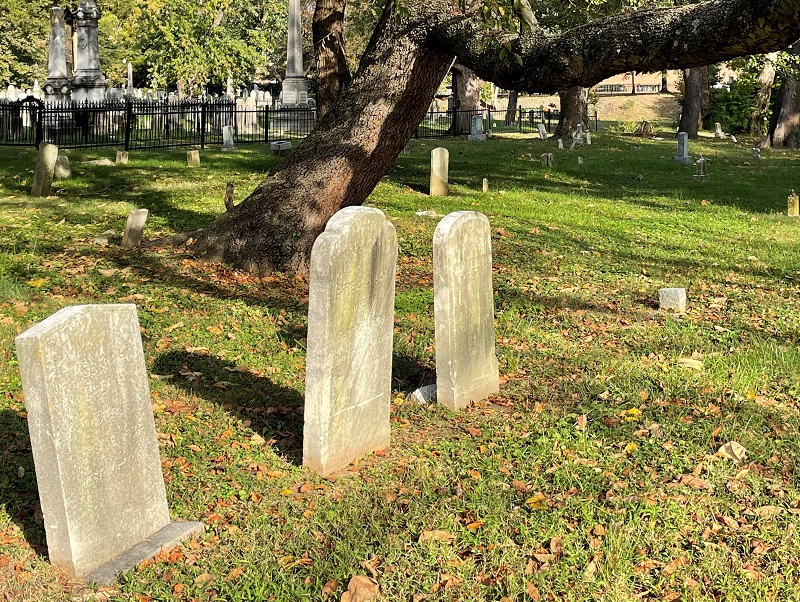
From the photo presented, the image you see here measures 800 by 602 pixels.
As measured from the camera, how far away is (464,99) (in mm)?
37219

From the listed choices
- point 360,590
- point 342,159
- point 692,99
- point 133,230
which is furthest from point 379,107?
point 692,99

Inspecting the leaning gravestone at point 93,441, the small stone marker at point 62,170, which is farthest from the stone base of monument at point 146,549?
the small stone marker at point 62,170

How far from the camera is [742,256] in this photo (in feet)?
41.0

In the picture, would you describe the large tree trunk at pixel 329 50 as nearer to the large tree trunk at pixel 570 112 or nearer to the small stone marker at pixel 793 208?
the small stone marker at pixel 793 208

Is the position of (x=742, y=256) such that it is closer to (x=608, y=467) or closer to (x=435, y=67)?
(x=435, y=67)

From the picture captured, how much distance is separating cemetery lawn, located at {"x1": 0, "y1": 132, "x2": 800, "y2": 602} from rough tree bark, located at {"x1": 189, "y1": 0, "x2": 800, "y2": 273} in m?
0.61

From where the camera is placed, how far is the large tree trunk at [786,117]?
33.9 m

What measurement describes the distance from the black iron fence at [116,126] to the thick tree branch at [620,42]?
1477cm

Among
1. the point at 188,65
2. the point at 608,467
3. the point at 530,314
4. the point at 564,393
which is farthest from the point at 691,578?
the point at 188,65

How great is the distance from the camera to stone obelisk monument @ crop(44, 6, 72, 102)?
102ft

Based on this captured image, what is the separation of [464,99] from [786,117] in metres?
12.5

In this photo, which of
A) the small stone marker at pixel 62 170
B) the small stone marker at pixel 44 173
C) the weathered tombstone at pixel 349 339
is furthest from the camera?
the small stone marker at pixel 62 170

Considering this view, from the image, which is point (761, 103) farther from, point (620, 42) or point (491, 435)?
point (491, 435)

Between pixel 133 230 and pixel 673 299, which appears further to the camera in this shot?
pixel 133 230
